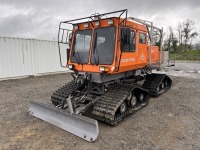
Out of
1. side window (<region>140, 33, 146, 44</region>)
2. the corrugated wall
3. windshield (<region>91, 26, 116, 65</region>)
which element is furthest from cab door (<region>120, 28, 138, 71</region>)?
the corrugated wall

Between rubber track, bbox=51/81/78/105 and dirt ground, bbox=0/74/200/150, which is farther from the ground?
rubber track, bbox=51/81/78/105

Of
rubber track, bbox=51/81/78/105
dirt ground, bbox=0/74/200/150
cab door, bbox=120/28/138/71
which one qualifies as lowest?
dirt ground, bbox=0/74/200/150

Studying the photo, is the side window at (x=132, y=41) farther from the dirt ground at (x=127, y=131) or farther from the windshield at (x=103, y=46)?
the dirt ground at (x=127, y=131)

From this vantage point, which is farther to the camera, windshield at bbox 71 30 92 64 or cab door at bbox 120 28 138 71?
windshield at bbox 71 30 92 64

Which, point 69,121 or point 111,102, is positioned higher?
point 111,102

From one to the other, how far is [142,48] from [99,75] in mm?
2052

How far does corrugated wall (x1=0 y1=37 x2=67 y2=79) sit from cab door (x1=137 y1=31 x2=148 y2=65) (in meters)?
8.52

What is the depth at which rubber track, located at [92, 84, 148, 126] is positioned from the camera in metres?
4.37

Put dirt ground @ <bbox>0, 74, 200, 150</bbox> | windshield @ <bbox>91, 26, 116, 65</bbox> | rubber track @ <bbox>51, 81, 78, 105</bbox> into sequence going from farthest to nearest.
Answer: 1. rubber track @ <bbox>51, 81, 78, 105</bbox>
2. windshield @ <bbox>91, 26, 116, 65</bbox>
3. dirt ground @ <bbox>0, 74, 200, 150</bbox>

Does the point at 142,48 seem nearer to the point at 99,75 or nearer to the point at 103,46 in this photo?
the point at 103,46

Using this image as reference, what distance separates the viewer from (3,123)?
16.2 feet

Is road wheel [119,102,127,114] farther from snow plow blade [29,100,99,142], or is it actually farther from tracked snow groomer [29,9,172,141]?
snow plow blade [29,100,99,142]

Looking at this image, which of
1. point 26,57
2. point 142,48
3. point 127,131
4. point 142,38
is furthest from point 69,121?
point 26,57

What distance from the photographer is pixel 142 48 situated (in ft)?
20.1
